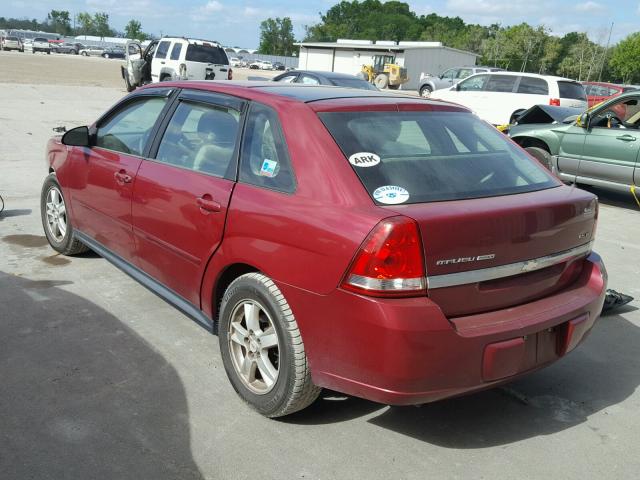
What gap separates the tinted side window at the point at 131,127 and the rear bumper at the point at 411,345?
1.95 meters

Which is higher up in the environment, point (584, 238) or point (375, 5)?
point (375, 5)

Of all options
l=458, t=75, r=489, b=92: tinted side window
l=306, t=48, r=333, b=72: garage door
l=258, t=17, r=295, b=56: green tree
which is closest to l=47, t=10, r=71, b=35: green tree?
l=258, t=17, r=295, b=56: green tree

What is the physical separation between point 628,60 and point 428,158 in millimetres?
66022

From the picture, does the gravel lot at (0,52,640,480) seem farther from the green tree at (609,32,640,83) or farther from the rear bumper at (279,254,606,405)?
the green tree at (609,32,640,83)

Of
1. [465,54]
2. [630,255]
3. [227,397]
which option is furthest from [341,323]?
[465,54]

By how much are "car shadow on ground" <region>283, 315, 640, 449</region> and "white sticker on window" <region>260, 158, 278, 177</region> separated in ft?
3.89

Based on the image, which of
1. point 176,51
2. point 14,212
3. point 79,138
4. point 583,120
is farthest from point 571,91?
point 79,138

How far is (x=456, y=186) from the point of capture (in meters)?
3.04

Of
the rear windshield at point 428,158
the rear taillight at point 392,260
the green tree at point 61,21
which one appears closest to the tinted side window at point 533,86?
→ the rear windshield at point 428,158

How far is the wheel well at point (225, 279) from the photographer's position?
3.32 m

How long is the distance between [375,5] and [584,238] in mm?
170441

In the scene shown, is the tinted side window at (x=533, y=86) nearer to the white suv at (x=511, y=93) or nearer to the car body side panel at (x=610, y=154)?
the white suv at (x=511, y=93)

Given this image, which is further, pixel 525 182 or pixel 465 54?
pixel 465 54

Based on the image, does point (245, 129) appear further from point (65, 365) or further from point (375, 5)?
point (375, 5)
